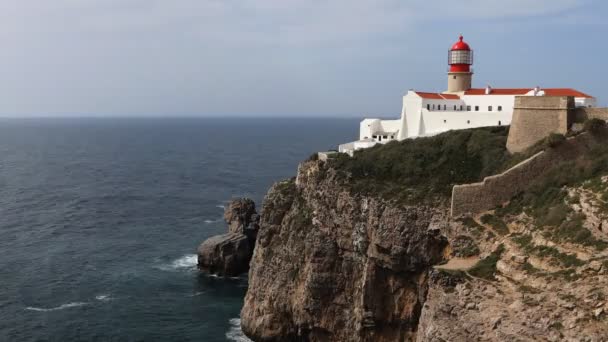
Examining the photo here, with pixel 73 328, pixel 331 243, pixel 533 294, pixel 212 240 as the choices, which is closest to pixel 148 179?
pixel 212 240

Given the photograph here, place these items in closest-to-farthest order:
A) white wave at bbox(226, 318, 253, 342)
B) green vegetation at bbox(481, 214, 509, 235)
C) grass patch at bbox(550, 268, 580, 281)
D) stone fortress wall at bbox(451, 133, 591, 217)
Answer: grass patch at bbox(550, 268, 580, 281)
green vegetation at bbox(481, 214, 509, 235)
stone fortress wall at bbox(451, 133, 591, 217)
white wave at bbox(226, 318, 253, 342)

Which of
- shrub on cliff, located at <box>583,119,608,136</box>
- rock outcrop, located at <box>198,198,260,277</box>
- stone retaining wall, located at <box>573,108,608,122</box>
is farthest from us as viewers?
rock outcrop, located at <box>198,198,260,277</box>

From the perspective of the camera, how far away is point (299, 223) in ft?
144

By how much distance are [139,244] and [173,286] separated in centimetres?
1403

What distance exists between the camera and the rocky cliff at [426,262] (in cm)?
2522

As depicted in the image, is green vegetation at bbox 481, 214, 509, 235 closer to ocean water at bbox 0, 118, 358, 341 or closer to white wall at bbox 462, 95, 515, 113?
white wall at bbox 462, 95, 515, 113

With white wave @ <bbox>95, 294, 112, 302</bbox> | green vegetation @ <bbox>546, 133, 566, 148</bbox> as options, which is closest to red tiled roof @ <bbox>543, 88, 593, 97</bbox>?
green vegetation @ <bbox>546, 133, 566, 148</bbox>

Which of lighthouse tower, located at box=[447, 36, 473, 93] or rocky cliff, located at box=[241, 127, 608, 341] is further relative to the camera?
lighthouse tower, located at box=[447, 36, 473, 93]

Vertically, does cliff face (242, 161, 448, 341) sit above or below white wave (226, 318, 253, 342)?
above

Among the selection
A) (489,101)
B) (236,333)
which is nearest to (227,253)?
(236,333)

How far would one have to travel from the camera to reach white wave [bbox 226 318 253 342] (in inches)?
1700

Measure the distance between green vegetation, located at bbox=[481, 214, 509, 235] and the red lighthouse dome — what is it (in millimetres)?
27376

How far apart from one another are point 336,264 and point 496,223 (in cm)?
1231

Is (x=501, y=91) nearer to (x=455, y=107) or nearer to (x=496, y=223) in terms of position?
(x=455, y=107)
